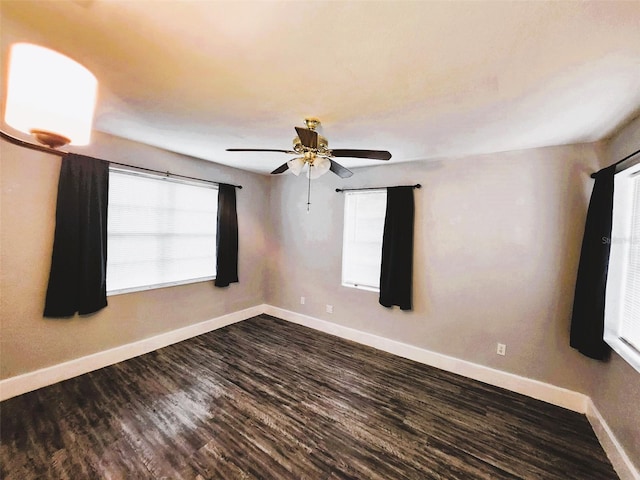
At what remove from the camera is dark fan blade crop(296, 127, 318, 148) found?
1721 millimetres

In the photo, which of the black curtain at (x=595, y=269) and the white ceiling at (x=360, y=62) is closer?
the white ceiling at (x=360, y=62)

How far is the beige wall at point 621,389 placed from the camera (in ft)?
5.39

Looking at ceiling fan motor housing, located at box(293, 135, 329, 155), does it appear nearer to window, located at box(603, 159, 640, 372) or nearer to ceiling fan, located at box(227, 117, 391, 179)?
ceiling fan, located at box(227, 117, 391, 179)

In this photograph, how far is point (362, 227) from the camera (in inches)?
143

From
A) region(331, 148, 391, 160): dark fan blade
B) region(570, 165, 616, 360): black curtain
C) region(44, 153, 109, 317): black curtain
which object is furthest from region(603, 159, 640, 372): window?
region(44, 153, 109, 317): black curtain

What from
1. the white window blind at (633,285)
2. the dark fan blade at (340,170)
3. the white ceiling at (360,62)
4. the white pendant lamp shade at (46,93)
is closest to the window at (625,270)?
the white window blind at (633,285)

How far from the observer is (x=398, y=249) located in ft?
10.3

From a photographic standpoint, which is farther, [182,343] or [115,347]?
[182,343]

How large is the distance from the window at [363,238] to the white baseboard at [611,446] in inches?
84.6

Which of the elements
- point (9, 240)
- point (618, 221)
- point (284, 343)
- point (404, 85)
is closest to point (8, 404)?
point (9, 240)

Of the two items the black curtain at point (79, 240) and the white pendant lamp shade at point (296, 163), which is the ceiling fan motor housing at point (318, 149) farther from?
the black curtain at point (79, 240)

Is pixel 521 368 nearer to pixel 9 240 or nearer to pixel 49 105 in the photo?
pixel 49 105

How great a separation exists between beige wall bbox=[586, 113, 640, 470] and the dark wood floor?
0.24 meters

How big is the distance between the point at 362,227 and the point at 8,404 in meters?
3.82
